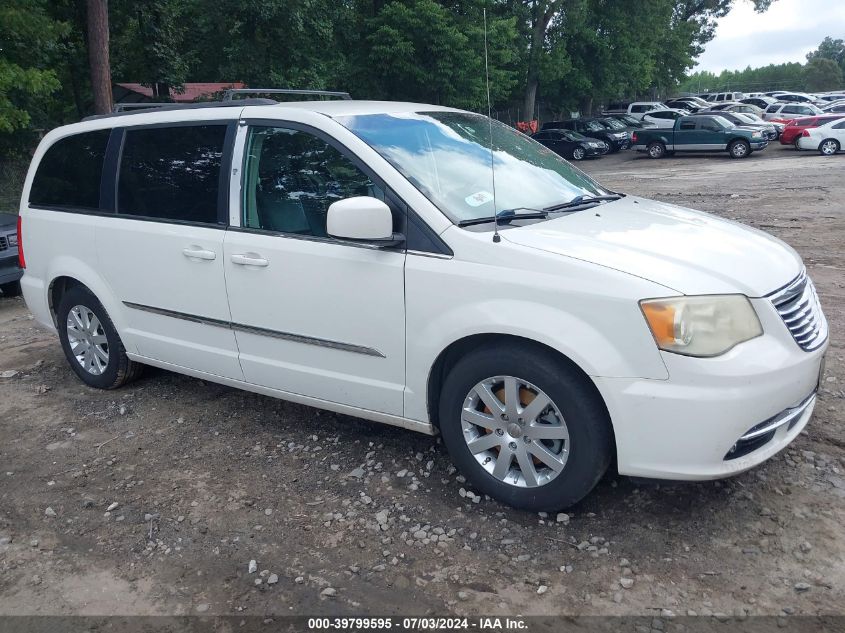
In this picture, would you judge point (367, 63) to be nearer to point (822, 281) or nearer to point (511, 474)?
point (822, 281)

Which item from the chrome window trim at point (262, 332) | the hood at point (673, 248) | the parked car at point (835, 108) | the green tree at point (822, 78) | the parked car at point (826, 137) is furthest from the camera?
the green tree at point (822, 78)

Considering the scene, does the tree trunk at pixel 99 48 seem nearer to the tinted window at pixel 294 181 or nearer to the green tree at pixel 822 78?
the tinted window at pixel 294 181

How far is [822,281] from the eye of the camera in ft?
23.7

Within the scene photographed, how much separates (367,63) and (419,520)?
944 inches

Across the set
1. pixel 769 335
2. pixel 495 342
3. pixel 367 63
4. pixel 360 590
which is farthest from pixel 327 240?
pixel 367 63

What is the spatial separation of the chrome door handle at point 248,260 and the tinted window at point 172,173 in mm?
336

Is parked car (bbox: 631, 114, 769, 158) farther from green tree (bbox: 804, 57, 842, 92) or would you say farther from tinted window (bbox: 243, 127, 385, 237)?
green tree (bbox: 804, 57, 842, 92)

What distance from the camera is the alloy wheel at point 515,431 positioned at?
3203 mm

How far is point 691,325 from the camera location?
290 cm

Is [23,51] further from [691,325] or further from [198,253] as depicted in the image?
[691,325]

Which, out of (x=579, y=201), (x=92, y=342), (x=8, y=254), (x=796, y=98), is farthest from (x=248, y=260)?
(x=796, y=98)

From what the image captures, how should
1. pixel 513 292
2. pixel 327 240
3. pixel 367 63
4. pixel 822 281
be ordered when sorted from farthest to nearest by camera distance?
pixel 367 63, pixel 822 281, pixel 327 240, pixel 513 292

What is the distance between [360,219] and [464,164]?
848 mm

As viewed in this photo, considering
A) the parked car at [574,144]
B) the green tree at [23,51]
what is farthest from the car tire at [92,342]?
the parked car at [574,144]
